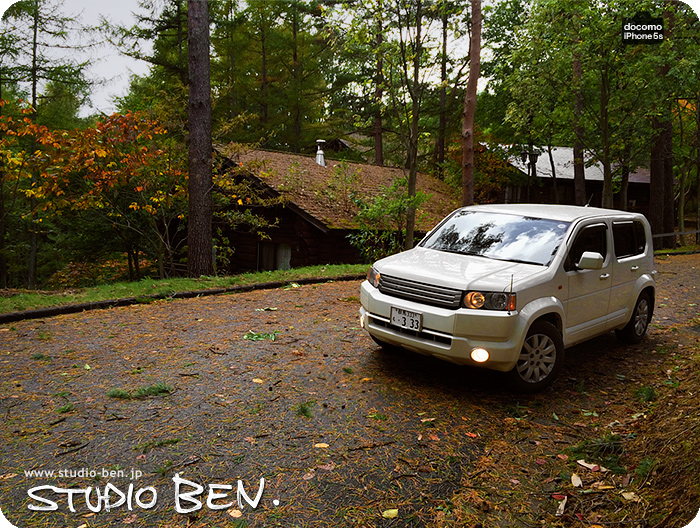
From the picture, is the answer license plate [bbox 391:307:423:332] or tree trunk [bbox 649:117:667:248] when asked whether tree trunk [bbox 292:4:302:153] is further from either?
license plate [bbox 391:307:423:332]

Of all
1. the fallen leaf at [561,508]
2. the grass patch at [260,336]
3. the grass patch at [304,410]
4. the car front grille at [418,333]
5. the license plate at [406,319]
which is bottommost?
the fallen leaf at [561,508]

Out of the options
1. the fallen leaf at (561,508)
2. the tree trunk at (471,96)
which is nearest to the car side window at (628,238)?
the fallen leaf at (561,508)

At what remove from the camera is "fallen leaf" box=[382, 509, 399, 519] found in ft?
9.95

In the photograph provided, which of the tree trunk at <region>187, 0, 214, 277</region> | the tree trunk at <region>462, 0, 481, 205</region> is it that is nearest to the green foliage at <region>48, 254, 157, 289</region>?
the tree trunk at <region>187, 0, 214, 277</region>

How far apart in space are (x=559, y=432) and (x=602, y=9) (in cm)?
1731

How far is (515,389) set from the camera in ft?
16.1

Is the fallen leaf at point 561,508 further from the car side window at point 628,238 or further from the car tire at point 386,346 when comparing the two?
the car side window at point 628,238

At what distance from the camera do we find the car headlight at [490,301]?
15.0ft

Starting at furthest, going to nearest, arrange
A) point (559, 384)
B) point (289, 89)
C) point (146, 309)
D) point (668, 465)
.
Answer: point (289, 89)
point (146, 309)
point (559, 384)
point (668, 465)

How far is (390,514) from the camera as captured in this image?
10.0 ft

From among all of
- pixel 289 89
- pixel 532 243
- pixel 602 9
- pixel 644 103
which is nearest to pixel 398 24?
pixel 532 243

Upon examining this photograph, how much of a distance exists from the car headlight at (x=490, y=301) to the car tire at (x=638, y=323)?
10.3ft

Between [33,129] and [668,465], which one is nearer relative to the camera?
[668,465]

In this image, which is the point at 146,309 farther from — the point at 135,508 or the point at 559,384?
the point at 559,384
